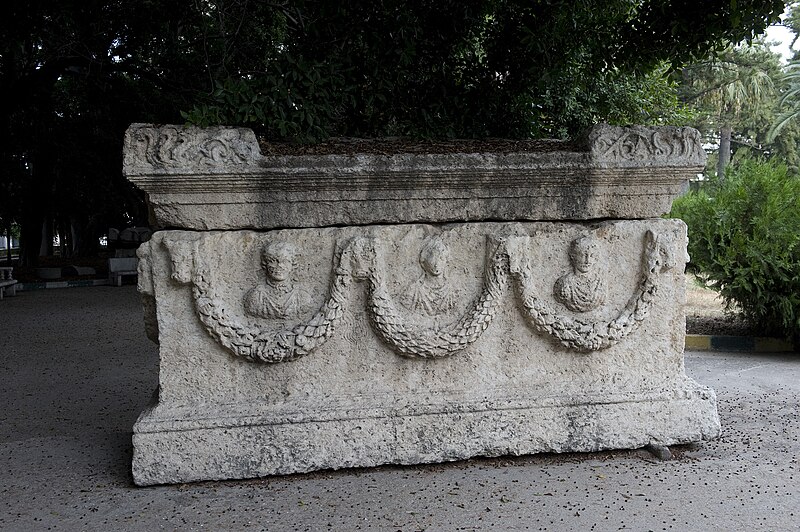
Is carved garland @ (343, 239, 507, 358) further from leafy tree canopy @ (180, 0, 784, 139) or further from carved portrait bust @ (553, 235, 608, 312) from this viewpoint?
leafy tree canopy @ (180, 0, 784, 139)

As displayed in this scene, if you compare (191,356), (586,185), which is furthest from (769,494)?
(191,356)

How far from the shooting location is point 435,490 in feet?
9.48

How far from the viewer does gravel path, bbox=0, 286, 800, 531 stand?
259 centimetres

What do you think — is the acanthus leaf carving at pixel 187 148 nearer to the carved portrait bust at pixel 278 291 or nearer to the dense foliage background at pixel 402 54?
the dense foliage background at pixel 402 54

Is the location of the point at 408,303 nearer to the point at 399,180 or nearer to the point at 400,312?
the point at 400,312

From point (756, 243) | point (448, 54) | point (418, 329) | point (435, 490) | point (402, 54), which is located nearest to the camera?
point (435, 490)

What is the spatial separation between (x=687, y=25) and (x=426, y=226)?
2.36 meters

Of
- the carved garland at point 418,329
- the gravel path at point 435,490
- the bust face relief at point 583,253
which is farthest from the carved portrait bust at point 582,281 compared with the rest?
the gravel path at point 435,490

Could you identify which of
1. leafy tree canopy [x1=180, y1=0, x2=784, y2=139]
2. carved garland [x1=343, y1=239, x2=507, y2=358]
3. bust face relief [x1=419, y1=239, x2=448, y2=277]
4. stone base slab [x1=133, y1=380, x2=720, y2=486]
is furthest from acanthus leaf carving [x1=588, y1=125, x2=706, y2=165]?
stone base slab [x1=133, y1=380, x2=720, y2=486]

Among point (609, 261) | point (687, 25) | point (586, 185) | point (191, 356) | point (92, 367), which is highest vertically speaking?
point (687, 25)

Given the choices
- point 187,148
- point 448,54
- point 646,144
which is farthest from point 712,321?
point 187,148

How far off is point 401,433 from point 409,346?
397 mm

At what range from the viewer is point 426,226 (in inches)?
127

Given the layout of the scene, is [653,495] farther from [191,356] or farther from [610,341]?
[191,356]
